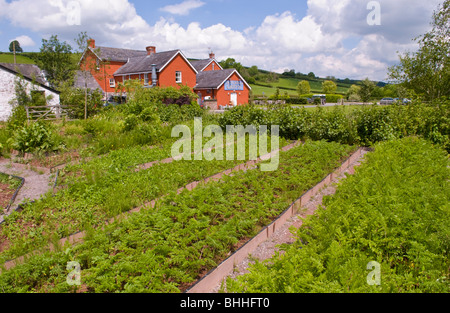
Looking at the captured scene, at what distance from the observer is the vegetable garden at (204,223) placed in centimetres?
284

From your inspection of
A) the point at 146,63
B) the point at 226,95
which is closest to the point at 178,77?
the point at 146,63

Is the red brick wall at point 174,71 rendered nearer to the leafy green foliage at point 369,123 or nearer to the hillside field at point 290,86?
the leafy green foliage at point 369,123

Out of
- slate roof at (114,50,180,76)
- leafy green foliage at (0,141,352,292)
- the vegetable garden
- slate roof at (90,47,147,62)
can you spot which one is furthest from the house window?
leafy green foliage at (0,141,352,292)

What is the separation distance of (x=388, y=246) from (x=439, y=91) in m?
13.0

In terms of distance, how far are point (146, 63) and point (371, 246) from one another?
110ft

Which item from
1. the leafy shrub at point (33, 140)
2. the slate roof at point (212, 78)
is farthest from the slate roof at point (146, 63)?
the leafy shrub at point (33, 140)

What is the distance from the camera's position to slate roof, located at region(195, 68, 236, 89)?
33719 mm

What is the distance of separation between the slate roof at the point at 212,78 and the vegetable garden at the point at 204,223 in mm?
25839

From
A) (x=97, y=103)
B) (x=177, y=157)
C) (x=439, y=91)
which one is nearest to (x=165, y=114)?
(x=97, y=103)

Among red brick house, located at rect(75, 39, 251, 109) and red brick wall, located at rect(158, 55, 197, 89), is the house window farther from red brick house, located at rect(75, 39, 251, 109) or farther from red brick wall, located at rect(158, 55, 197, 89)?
red brick wall, located at rect(158, 55, 197, 89)

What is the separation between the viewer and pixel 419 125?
34.0 ft

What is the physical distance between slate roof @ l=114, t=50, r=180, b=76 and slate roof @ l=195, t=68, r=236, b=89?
17.5 ft
